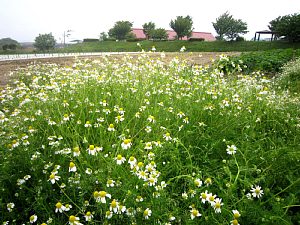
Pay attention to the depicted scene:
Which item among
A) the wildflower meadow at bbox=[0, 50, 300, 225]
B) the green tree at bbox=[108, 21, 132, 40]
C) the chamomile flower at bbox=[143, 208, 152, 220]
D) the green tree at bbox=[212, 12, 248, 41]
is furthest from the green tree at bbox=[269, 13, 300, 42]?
the chamomile flower at bbox=[143, 208, 152, 220]

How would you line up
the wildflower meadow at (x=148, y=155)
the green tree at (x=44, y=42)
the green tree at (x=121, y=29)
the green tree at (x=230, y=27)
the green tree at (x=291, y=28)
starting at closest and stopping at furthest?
the wildflower meadow at (x=148, y=155), the green tree at (x=44, y=42), the green tree at (x=291, y=28), the green tree at (x=230, y=27), the green tree at (x=121, y=29)

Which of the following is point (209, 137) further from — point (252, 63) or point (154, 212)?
point (252, 63)

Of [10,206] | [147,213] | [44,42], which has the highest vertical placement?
[44,42]

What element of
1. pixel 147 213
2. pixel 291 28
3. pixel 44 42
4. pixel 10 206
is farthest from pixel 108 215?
pixel 291 28

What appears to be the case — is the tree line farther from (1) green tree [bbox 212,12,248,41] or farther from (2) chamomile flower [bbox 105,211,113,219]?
(2) chamomile flower [bbox 105,211,113,219]

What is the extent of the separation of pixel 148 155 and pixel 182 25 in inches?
1324

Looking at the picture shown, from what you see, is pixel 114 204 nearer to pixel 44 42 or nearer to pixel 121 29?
pixel 44 42

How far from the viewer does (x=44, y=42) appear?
14562 mm

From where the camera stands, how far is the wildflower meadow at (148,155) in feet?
5.23

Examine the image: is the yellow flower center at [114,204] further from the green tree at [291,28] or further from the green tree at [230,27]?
the green tree at [230,27]

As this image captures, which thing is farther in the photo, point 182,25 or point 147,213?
point 182,25

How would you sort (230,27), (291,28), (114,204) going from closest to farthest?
(114,204) < (291,28) < (230,27)

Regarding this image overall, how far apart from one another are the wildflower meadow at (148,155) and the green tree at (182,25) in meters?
31.2

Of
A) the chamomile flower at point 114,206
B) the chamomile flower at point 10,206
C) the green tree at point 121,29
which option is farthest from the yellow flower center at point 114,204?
the green tree at point 121,29
